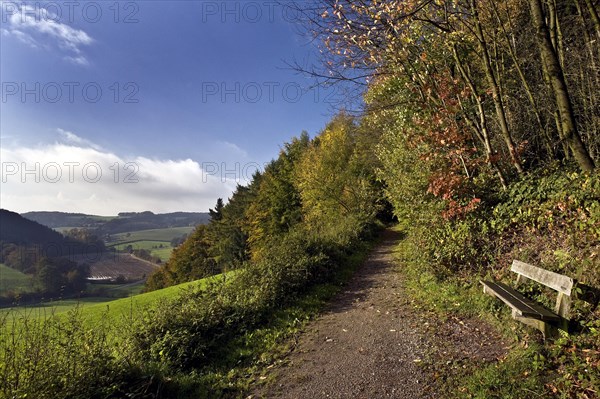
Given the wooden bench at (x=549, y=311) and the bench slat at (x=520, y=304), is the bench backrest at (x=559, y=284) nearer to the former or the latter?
the wooden bench at (x=549, y=311)

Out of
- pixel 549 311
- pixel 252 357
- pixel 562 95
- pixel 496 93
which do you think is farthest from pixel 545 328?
pixel 496 93

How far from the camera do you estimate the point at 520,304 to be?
14.7 ft

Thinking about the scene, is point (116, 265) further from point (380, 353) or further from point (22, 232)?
point (380, 353)

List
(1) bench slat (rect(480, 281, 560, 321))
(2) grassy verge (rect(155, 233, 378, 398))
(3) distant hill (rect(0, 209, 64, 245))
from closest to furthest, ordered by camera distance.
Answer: (1) bench slat (rect(480, 281, 560, 321)) → (2) grassy verge (rect(155, 233, 378, 398)) → (3) distant hill (rect(0, 209, 64, 245))

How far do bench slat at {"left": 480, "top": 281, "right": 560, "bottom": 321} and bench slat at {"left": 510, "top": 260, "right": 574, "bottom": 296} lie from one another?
0.33m

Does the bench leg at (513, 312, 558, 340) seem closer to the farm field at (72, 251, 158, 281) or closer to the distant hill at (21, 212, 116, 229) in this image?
the farm field at (72, 251, 158, 281)

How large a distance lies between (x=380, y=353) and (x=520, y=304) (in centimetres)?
215

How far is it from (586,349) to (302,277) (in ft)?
20.5

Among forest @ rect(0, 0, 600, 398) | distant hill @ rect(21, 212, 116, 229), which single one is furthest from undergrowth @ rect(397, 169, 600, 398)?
distant hill @ rect(21, 212, 116, 229)

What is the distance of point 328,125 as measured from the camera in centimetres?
3688

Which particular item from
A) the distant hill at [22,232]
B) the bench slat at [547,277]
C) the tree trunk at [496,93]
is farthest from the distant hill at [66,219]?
the bench slat at [547,277]

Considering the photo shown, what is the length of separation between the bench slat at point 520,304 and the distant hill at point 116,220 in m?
99.2

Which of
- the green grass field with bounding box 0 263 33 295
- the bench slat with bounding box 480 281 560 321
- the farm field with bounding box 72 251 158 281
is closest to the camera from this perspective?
the bench slat with bounding box 480 281 560 321

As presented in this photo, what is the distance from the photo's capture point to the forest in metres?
4.25
